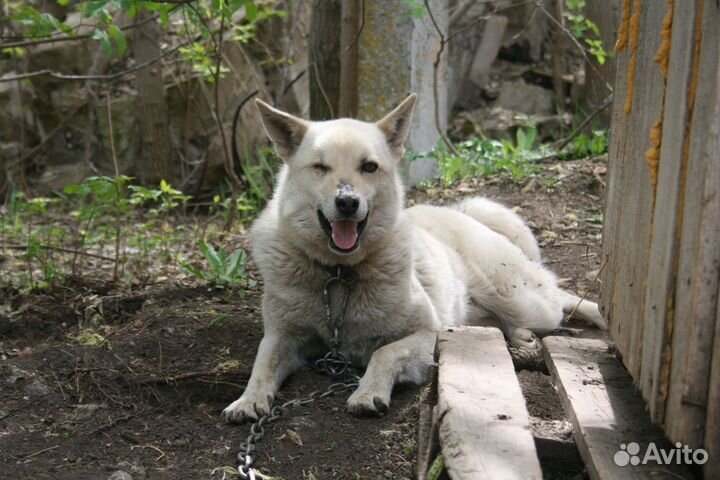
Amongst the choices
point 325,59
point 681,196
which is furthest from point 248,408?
point 325,59

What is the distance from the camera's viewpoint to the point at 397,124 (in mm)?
4109

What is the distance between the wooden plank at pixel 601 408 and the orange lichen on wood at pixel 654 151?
743 mm

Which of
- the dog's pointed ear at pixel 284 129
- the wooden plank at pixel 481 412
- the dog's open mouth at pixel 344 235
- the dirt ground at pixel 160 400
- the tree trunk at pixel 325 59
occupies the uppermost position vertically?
the tree trunk at pixel 325 59

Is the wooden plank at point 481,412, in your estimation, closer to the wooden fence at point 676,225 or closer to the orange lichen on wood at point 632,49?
the wooden fence at point 676,225

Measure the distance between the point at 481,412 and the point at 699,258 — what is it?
886 millimetres

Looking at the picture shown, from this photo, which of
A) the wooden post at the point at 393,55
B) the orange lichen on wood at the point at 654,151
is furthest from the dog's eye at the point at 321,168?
the wooden post at the point at 393,55

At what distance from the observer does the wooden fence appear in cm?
184

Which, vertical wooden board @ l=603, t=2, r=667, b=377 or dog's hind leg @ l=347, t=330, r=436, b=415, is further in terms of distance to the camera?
dog's hind leg @ l=347, t=330, r=436, b=415

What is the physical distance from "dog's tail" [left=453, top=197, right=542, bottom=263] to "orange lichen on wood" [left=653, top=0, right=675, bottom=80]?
3.04m

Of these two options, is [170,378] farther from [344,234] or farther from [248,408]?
[344,234]

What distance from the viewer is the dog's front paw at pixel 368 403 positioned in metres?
3.22

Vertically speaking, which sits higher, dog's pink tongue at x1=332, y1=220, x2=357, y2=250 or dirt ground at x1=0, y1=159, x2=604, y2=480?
dog's pink tongue at x1=332, y1=220, x2=357, y2=250

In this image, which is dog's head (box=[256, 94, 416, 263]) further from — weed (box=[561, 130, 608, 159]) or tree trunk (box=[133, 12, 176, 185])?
tree trunk (box=[133, 12, 176, 185])

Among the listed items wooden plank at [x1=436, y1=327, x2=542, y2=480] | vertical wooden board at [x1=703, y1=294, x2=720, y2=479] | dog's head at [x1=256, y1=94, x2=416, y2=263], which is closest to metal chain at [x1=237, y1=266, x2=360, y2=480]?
dog's head at [x1=256, y1=94, x2=416, y2=263]
